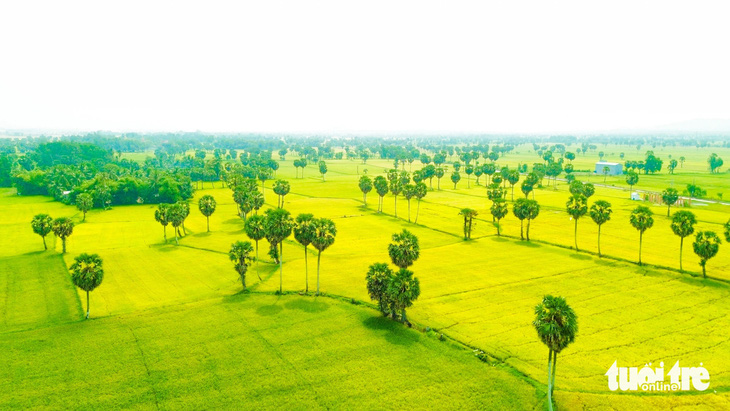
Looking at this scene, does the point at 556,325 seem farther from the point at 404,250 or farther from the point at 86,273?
the point at 86,273

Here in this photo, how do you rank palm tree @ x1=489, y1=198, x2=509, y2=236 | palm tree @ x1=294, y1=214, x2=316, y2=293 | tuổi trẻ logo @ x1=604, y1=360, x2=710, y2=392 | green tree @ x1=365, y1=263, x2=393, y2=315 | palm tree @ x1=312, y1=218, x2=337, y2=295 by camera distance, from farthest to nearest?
palm tree @ x1=489, y1=198, x2=509, y2=236 → palm tree @ x1=312, y1=218, x2=337, y2=295 → palm tree @ x1=294, y1=214, x2=316, y2=293 → green tree @ x1=365, y1=263, x2=393, y2=315 → tuổi trẻ logo @ x1=604, y1=360, x2=710, y2=392

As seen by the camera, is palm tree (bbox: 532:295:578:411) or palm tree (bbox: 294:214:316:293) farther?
palm tree (bbox: 294:214:316:293)

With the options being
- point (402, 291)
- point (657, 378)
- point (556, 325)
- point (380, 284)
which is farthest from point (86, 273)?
point (657, 378)

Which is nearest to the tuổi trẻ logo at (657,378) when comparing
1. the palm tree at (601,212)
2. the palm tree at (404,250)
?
the palm tree at (404,250)

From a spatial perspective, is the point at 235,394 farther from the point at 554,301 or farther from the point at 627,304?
the point at 627,304

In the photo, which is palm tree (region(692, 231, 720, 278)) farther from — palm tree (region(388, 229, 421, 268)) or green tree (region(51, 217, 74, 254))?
green tree (region(51, 217, 74, 254))

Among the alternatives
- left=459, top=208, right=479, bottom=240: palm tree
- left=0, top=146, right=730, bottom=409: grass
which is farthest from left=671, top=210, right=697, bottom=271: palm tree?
left=459, top=208, right=479, bottom=240: palm tree
